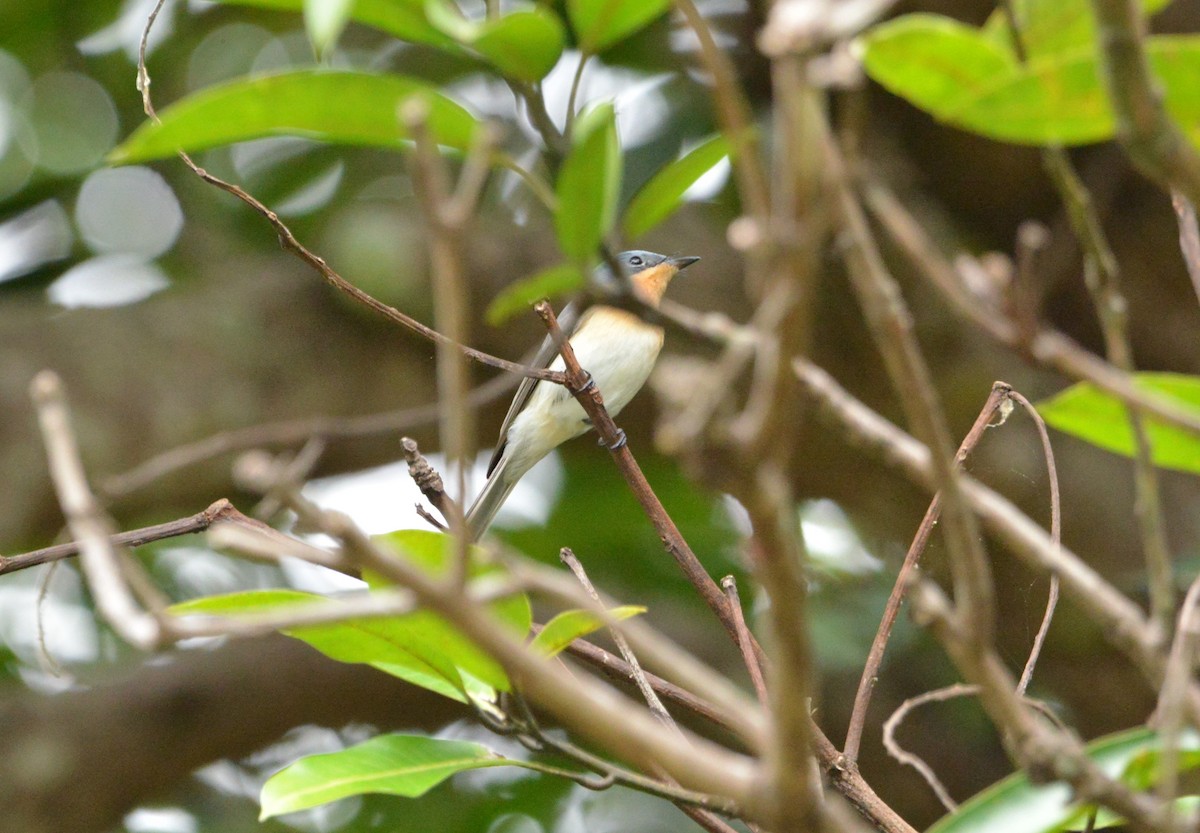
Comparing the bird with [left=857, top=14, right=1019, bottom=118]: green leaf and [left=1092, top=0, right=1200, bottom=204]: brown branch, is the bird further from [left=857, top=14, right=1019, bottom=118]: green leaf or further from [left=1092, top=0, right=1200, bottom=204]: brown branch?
[left=1092, top=0, right=1200, bottom=204]: brown branch

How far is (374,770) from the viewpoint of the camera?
1449 mm

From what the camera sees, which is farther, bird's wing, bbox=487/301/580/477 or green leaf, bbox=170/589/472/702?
bird's wing, bbox=487/301/580/477

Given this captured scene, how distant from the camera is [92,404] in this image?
14.4ft

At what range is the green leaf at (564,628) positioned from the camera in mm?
1241

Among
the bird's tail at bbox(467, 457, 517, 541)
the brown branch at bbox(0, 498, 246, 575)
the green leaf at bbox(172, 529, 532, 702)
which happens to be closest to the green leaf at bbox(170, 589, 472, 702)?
the green leaf at bbox(172, 529, 532, 702)

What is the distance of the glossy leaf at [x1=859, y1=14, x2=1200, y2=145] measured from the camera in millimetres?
789

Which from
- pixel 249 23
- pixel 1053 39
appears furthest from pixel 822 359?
pixel 1053 39

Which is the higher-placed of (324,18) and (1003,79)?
(324,18)

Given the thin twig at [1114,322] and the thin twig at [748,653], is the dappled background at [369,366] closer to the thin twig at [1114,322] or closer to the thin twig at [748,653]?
the thin twig at [748,653]

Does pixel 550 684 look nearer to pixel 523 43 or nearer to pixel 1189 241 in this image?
pixel 523 43

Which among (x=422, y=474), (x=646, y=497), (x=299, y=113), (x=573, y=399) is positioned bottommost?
(x=573, y=399)

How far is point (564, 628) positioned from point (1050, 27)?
2.35ft

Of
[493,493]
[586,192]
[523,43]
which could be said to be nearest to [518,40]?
[523,43]

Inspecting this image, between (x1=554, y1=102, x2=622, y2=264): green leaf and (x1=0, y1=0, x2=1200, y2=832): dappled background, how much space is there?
3.57 m
